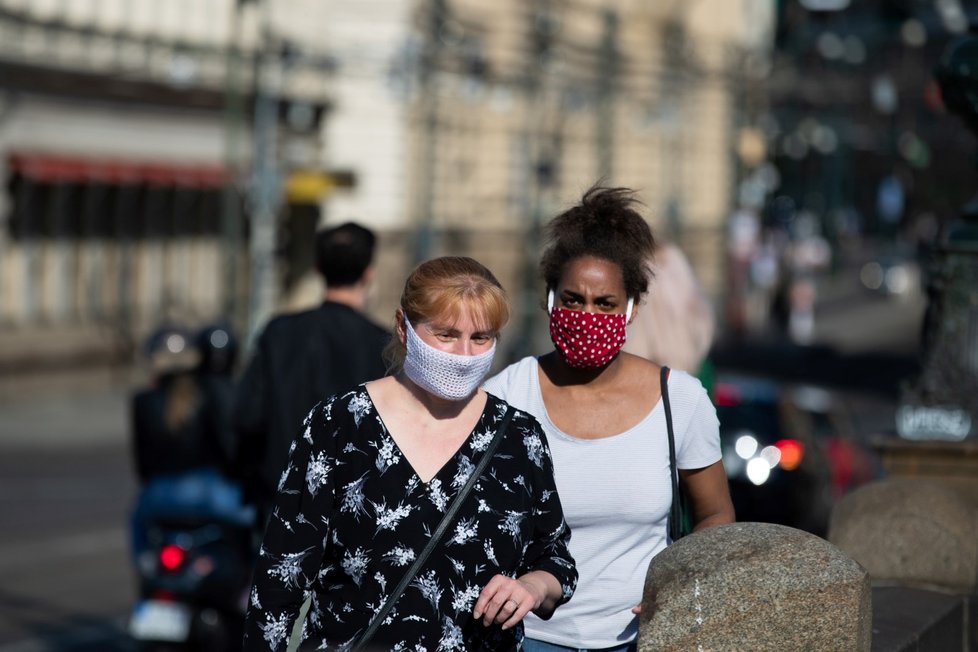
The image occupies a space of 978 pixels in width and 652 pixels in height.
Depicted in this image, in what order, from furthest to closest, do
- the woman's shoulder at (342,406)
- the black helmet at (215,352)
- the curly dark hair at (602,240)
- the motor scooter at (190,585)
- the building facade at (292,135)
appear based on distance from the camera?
the building facade at (292,135) → the black helmet at (215,352) → the motor scooter at (190,585) → the curly dark hair at (602,240) → the woman's shoulder at (342,406)

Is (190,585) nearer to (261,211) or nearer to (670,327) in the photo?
(670,327)

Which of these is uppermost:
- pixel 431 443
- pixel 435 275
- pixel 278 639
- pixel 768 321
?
pixel 435 275

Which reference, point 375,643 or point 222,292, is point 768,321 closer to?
point 222,292

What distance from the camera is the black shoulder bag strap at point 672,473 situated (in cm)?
438

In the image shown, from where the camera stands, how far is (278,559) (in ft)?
12.6

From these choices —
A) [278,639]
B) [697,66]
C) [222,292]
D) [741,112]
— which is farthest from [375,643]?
[697,66]

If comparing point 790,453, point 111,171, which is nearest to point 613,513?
point 790,453

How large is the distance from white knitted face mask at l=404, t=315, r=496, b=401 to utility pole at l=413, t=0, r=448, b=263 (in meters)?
30.2

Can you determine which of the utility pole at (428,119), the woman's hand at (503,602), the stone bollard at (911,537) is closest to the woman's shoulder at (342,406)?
the woman's hand at (503,602)

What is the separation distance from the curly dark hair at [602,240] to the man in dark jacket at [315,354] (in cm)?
204

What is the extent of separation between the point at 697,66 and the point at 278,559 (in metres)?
46.3

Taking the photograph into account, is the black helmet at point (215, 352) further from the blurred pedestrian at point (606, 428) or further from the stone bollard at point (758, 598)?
the stone bollard at point (758, 598)

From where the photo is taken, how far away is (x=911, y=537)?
634 centimetres

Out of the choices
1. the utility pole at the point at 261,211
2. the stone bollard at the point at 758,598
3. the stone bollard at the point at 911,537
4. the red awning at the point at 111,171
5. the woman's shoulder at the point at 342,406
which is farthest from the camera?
the red awning at the point at 111,171
